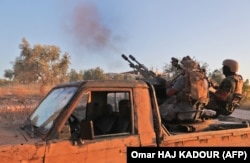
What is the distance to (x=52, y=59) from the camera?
3650 centimetres

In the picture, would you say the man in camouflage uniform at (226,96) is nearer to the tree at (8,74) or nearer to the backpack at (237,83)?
the backpack at (237,83)

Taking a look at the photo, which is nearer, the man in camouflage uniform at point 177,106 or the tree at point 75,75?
the man in camouflage uniform at point 177,106

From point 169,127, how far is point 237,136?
88 cm

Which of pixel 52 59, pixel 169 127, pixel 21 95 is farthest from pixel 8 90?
pixel 169 127

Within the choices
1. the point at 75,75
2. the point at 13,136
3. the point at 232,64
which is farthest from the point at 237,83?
the point at 75,75

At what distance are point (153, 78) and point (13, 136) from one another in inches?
122

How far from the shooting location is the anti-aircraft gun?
5.69 m

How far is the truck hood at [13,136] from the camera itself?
3.22m

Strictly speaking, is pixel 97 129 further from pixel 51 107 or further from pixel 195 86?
pixel 195 86

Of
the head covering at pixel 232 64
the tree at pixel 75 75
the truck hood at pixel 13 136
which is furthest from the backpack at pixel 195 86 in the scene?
the tree at pixel 75 75

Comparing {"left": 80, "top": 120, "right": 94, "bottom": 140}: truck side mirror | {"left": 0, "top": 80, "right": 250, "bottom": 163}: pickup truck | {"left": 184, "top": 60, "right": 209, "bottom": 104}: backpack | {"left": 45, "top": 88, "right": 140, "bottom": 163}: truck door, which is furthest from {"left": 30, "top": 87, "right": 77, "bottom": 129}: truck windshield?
{"left": 184, "top": 60, "right": 209, "bottom": 104}: backpack

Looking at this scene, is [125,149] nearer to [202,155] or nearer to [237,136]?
[202,155]

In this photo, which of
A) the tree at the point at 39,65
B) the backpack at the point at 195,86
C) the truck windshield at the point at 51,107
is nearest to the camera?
the truck windshield at the point at 51,107

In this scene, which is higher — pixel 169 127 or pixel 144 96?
pixel 144 96
